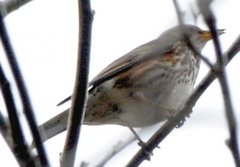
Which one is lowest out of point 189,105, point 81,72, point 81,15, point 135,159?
point 135,159

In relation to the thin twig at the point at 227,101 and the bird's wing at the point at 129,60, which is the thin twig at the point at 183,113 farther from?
the bird's wing at the point at 129,60

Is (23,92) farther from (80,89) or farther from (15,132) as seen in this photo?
(80,89)

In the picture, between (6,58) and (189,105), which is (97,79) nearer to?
(189,105)

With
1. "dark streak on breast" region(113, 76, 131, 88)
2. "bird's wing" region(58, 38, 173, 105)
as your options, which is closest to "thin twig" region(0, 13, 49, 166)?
"bird's wing" region(58, 38, 173, 105)

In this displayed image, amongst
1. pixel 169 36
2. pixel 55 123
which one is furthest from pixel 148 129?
pixel 169 36

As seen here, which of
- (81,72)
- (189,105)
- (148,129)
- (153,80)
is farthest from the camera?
(153,80)

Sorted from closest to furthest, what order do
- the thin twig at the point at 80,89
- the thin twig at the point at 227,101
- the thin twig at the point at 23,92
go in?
1. the thin twig at the point at 227,101
2. the thin twig at the point at 23,92
3. the thin twig at the point at 80,89

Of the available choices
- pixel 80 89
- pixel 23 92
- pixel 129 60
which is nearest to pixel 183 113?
pixel 80 89

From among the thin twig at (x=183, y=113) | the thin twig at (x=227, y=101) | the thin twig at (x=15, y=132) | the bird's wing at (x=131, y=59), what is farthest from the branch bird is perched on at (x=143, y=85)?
the thin twig at (x=227, y=101)
